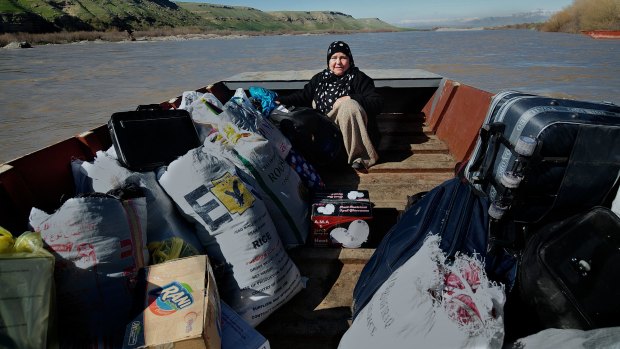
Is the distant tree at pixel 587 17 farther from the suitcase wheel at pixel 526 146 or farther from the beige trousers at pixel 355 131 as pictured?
the suitcase wheel at pixel 526 146

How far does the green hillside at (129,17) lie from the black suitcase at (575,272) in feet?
239

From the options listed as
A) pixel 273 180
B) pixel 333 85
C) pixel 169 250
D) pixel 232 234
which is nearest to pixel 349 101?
pixel 333 85

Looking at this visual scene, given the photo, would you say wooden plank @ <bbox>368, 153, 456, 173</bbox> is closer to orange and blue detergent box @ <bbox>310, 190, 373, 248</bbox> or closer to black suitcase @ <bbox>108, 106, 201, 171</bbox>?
orange and blue detergent box @ <bbox>310, 190, 373, 248</bbox>

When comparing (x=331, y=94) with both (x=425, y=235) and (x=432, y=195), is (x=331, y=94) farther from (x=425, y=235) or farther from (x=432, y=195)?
(x=425, y=235)

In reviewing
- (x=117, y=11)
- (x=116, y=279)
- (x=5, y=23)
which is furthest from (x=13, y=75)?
(x=117, y=11)

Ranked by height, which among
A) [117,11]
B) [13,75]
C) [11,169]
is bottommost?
[13,75]

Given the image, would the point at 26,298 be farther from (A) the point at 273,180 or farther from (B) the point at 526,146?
(B) the point at 526,146

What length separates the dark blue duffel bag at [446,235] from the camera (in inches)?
59.4

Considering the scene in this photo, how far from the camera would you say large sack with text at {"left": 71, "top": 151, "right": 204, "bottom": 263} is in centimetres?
178

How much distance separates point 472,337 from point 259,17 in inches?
6081

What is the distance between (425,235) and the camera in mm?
1623

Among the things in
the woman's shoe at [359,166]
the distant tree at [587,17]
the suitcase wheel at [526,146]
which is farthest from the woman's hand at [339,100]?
the distant tree at [587,17]

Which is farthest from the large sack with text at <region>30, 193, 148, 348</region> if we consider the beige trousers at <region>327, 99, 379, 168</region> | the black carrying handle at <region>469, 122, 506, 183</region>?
the beige trousers at <region>327, 99, 379, 168</region>

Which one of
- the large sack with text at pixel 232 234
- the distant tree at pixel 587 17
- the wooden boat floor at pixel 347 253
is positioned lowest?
the wooden boat floor at pixel 347 253
